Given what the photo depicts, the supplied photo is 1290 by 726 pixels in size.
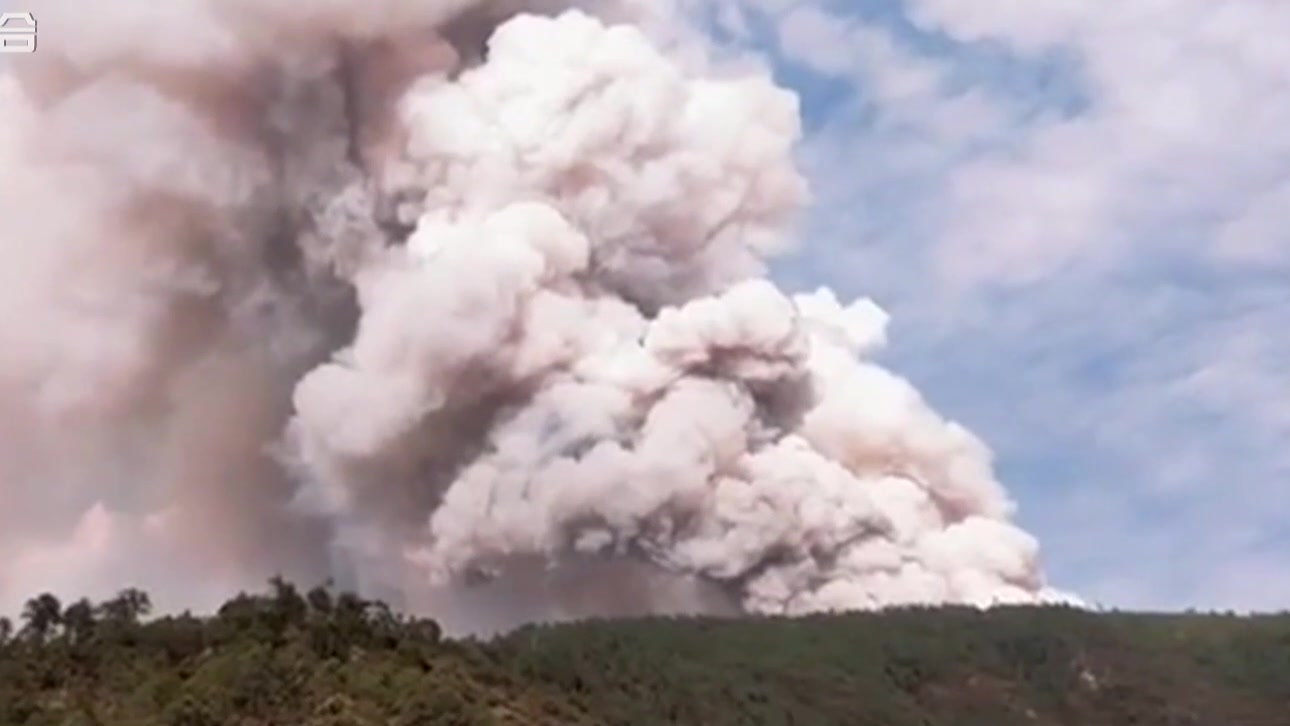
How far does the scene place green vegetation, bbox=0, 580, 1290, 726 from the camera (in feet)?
178

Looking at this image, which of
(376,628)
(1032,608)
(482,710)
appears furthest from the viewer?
(1032,608)

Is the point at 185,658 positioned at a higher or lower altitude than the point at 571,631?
lower

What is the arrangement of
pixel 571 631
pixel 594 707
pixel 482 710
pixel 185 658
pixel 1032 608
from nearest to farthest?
pixel 482 710 < pixel 185 658 < pixel 594 707 < pixel 571 631 < pixel 1032 608

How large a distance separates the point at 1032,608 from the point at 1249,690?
40.3ft

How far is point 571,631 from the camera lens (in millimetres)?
87250

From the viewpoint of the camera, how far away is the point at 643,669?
82.4m

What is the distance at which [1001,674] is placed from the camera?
4026 inches

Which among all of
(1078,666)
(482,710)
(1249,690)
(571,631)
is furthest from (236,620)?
(1249,690)

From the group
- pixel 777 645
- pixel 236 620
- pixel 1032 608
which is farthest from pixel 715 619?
pixel 236 620

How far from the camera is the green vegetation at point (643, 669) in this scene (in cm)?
5431

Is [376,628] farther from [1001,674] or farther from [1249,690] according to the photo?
[1249,690]

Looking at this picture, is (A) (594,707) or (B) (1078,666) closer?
(A) (594,707)

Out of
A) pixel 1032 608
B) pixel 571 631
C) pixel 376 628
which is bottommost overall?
pixel 376 628

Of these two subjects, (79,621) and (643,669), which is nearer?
(79,621)
